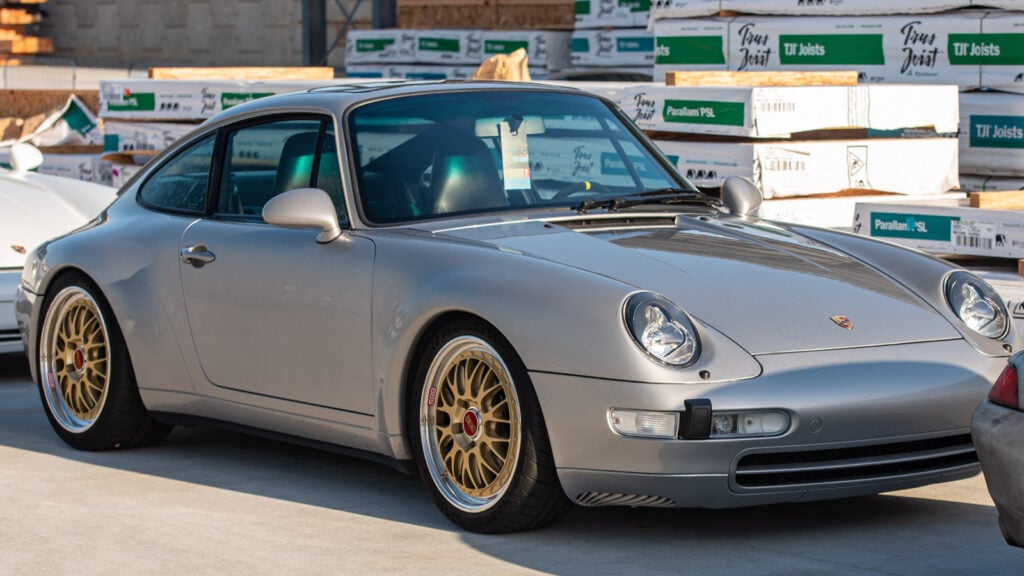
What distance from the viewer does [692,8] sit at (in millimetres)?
10914

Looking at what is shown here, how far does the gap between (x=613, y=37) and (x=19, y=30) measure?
24.8 metres

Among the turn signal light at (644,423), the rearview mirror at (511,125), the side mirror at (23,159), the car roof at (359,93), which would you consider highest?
the car roof at (359,93)

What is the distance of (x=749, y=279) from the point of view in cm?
519

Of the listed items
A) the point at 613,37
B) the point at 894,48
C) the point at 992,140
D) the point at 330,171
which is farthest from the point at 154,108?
the point at 330,171

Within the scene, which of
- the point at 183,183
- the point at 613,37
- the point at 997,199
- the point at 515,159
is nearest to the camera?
the point at 515,159

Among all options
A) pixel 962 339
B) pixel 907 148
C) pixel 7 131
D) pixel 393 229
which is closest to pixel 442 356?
pixel 393 229

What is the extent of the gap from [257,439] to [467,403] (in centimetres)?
197

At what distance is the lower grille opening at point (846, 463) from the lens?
4805 mm

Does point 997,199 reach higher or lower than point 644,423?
higher

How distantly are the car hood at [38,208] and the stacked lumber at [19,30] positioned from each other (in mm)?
26095

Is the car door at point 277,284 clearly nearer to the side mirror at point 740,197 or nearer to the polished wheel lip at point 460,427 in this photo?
the polished wheel lip at point 460,427

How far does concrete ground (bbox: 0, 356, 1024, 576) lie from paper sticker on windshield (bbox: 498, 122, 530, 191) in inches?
42.6

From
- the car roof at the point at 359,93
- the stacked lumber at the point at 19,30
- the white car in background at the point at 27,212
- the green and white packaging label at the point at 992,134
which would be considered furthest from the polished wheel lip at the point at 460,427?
the stacked lumber at the point at 19,30

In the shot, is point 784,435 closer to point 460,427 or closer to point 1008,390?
point 1008,390
